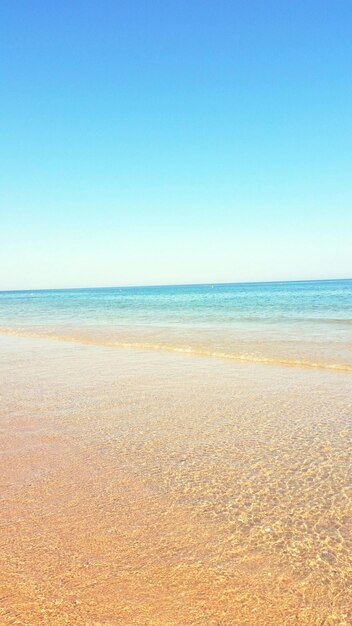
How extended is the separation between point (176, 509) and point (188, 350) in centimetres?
944

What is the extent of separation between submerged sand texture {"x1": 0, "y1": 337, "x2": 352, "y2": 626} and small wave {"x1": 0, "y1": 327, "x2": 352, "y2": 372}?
10.1 feet

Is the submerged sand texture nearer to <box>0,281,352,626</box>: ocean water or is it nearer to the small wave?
<box>0,281,352,626</box>: ocean water

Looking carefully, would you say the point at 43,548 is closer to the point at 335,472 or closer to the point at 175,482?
the point at 175,482

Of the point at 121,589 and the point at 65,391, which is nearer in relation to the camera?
the point at 121,589

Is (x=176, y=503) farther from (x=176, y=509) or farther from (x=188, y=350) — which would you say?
(x=188, y=350)

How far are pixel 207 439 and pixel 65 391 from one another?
3.53 meters

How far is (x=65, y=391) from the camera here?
789cm

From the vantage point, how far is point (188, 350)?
512 inches

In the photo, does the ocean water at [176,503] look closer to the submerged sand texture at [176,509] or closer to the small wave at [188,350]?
the submerged sand texture at [176,509]

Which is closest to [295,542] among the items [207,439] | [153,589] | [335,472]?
[153,589]

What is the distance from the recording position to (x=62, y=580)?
106 inches

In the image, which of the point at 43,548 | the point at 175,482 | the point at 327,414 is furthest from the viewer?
the point at 327,414

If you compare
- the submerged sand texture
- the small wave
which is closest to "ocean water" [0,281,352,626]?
the submerged sand texture

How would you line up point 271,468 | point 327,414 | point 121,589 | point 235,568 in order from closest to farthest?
point 121,589, point 235,568, point 271,468, point 327,414
